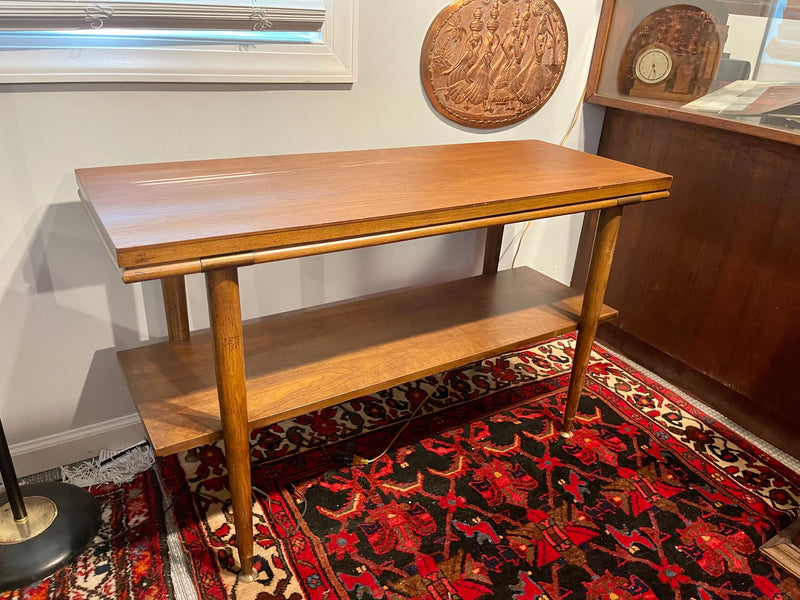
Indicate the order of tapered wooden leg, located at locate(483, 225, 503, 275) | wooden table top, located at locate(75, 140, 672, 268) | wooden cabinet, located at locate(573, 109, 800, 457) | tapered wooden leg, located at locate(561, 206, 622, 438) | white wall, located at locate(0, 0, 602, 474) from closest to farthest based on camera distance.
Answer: wooden table top, located at locate(75, 140, 672, 268) < white wall, located at locate(0, 0, 602, 474) < tapered wooden leg, located at locate(561, 206, 622, 438) < wooden cabinet, located at locate(573, 109, 800, 457) < tapered wooden leg, located at locate(483, 225, 503, 275)

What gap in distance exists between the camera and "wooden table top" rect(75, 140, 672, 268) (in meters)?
1.10

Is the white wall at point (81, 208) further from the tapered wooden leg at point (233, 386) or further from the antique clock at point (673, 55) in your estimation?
the tapered wooden leg at point (233, 386)

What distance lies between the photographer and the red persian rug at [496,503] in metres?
1.54

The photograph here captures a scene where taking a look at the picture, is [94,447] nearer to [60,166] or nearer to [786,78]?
[60,166]

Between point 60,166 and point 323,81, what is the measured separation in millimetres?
752

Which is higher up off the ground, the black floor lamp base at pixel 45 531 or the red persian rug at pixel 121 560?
the black floor lamp base at pixel 45 531

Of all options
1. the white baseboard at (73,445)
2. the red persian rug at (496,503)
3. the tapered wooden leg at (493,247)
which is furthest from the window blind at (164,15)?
the red persian rug at (496,503)

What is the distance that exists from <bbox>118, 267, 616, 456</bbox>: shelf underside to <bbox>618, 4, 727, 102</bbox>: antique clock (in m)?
0.86

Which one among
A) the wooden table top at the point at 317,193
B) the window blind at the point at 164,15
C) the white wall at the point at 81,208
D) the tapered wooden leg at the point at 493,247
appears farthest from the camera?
the tapered wooden leg at the point at 493,247

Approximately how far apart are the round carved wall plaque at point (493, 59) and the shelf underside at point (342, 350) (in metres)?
0.64

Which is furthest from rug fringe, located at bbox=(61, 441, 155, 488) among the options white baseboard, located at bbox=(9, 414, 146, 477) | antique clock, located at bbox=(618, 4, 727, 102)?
antique clock, located at bbox=(618, 4, 727, 102)

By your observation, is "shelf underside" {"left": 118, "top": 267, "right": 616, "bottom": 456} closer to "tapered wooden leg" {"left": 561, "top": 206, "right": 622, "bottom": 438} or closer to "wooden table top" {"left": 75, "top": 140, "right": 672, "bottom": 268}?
"tapered wooden leg" {"left": 561, "top": 206, "right": 622, "bottom": 438}

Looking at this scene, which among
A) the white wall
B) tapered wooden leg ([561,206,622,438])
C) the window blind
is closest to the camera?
the window blind

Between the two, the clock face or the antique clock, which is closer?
the antique clock
